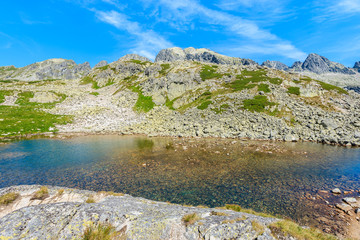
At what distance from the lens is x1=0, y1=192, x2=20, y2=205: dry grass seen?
12.1 meters

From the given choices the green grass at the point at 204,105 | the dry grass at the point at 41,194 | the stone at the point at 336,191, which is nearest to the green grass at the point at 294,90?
the green grass at the point at 204,105

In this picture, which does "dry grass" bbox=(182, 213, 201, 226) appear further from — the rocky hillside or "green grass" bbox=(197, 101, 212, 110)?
"green grass" bbox=(197, 101, 212, 110)

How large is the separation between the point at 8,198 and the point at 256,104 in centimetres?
7180

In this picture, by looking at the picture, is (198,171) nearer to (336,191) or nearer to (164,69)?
(336,191)

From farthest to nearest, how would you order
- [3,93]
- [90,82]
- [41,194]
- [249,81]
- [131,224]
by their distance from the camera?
1. [90,82]
2. [249,81]
3. [3,93]
4. [41,194]
5. [131,224]

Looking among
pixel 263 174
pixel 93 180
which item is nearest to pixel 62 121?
pixel 93 180

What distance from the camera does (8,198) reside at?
1242 cm

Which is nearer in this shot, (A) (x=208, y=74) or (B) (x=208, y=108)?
(B) (x=208, y=108)

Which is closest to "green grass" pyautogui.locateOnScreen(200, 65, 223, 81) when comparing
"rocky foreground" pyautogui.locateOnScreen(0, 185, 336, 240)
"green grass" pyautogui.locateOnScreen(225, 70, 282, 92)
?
"green grass" pyautogui.locateOnScreen(225, 70, 282, 92)

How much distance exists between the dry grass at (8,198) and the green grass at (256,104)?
6596cm

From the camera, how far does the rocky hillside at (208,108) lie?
52.4m

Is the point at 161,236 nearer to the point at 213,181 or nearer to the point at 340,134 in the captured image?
the point at 213,181

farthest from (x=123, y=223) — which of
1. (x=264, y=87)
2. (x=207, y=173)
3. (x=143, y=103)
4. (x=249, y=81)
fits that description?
(x=249, y=81)

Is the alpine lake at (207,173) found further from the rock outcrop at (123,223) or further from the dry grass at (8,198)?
the rock outcrop at (123,223)
